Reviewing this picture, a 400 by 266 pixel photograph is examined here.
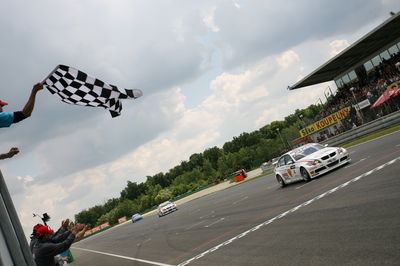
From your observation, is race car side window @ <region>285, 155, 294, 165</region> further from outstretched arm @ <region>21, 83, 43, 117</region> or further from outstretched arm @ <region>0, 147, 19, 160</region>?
outstretched arm @ <region>0, 147, 19, 160</region>

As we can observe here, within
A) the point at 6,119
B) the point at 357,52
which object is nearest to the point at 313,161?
the point at 6,119

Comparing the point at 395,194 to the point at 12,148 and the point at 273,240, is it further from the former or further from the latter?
the point at 12,148

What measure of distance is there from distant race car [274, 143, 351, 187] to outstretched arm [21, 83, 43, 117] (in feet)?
45.1

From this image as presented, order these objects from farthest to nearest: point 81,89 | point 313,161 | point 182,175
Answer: point 182,175
point 313,161
point 81,89

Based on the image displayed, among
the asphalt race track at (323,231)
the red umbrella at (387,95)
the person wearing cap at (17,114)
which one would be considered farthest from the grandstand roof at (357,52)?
the person wearing cap at (17,114)

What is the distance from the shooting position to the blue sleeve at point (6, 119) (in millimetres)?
2572

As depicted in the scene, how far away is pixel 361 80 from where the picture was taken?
139 feet

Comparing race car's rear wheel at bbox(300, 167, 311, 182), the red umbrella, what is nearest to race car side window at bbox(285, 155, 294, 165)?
race car's rear wheel at bbox(300, 167, 311, 182)

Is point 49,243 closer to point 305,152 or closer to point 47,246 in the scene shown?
point 47,246

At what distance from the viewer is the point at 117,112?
653cm

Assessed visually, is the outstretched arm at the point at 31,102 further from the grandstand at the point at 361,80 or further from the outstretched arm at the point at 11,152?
the grandstand at the point at 361,80

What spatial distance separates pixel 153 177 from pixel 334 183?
155818mm

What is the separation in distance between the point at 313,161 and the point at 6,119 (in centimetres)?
1427

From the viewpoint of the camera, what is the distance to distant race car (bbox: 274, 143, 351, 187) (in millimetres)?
15594
